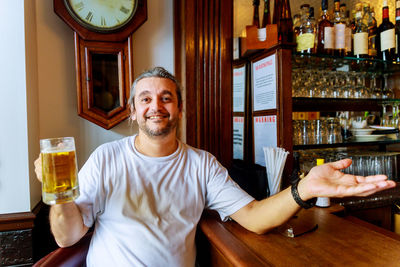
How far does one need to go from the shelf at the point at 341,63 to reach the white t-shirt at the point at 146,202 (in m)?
1.27

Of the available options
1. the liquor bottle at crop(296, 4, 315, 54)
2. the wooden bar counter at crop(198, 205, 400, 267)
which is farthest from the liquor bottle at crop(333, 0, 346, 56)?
the wooden bar counter at crop(198, 205, 400, 267)

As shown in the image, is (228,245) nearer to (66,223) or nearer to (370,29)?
(66,223)

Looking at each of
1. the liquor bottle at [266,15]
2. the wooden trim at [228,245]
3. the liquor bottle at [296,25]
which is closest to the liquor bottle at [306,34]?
the liquor bottle at [296,25]

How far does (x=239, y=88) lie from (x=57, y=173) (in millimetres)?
1792

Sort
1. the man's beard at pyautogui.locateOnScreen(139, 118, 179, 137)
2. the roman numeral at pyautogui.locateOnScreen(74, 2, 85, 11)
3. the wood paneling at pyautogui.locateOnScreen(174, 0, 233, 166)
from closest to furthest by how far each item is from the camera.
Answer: the man's beard at pyautogui.locateOnScreen(139, 118, 179, 137) < the roman numeral at pyautogui.locateOnScreen(74, 2, 85, 11) < the wood paneling at pyautogui.locateOnScreen(174, 0, 233, 166)

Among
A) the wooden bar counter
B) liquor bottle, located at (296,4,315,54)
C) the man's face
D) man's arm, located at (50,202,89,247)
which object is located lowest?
the wooden bar counter

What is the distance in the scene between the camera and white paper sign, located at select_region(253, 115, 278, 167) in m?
1.90

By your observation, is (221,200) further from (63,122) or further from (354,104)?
(354,104)

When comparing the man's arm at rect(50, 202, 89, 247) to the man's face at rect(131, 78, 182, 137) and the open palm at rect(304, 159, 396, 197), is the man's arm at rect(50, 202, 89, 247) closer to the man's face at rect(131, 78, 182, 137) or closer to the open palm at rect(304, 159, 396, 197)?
the man's face at rect(131, 78, 182, 137)

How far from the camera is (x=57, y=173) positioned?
0.84m

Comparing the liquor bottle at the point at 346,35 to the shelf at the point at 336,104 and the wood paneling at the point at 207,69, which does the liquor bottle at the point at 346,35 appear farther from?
the wood paneling at the point at 207,69

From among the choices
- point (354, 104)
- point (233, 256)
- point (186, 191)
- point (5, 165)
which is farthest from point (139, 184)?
point (354, 104)

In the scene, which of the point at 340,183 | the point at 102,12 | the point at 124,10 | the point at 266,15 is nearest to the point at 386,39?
the point at 266,15

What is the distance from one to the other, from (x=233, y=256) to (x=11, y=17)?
163 centimetres
